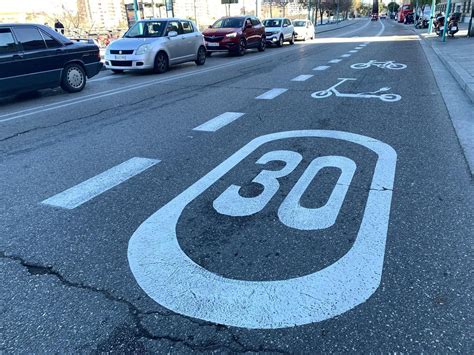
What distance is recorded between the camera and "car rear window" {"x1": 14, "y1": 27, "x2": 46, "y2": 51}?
336 inches

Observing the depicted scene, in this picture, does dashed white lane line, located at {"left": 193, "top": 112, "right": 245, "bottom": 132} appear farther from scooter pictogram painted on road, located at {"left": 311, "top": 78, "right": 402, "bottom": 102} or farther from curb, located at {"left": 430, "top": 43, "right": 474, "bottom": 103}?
curb, located at {"left": 430, "top": 43, "right": 474, "bottom": 103}

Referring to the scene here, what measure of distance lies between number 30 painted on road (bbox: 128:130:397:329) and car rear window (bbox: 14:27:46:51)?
23.1 feet

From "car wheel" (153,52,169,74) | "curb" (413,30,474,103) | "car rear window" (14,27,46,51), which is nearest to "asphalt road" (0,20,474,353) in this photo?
"curb" (413,30,474,103)

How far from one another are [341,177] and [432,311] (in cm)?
201

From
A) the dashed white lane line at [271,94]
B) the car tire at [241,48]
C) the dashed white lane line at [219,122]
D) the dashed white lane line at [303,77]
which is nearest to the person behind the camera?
the dashed white lane line at [219,122]

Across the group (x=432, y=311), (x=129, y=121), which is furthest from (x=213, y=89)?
(x=432, y=311)

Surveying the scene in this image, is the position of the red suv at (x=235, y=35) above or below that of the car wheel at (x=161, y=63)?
above

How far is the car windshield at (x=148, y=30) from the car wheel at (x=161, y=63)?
2.42 ft

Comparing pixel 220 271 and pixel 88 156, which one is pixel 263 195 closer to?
pixel 220 271

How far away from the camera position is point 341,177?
162 inches

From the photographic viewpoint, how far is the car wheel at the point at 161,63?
41.8 feet

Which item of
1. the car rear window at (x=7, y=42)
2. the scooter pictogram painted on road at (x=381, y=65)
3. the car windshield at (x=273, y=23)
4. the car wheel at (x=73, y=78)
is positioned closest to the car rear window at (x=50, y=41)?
the car wheel at (x=73, y=78)

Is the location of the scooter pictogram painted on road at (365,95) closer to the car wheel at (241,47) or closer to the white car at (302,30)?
the car wheel at (241,47)

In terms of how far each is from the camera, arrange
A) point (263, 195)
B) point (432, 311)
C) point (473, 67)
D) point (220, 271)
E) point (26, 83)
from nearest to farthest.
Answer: point (432, 311) → point (220, 271) → point (263, 195) → point (26, 83) → point (473, 67)
